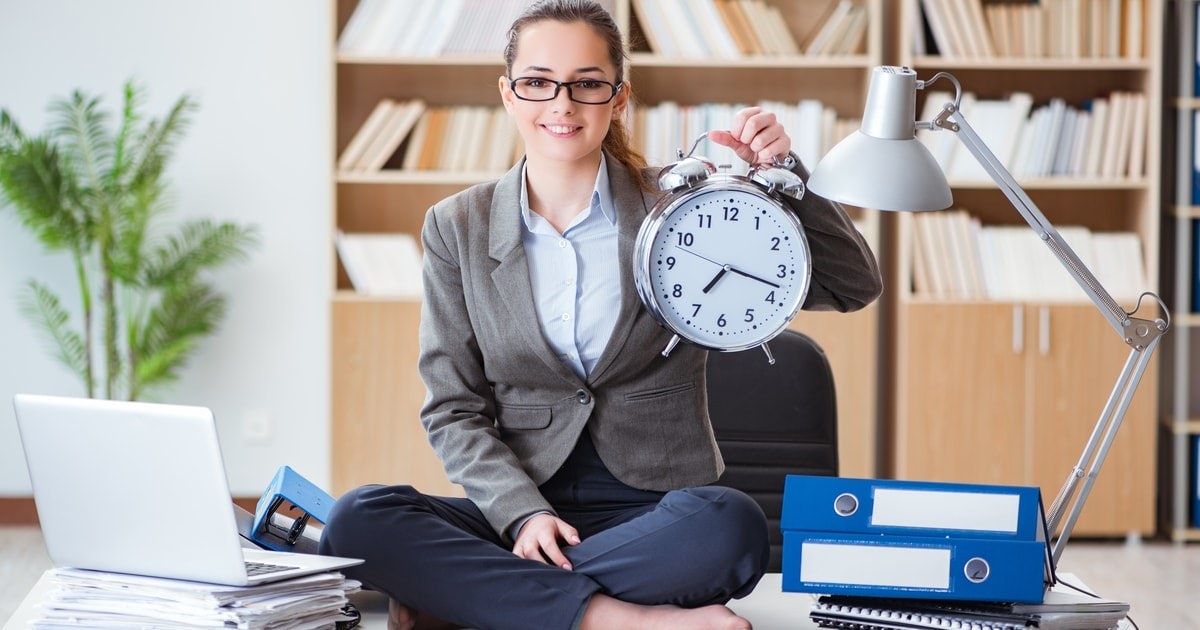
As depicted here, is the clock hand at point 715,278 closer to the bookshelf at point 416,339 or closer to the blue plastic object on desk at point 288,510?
the blue plastic object on desk at point 288,510

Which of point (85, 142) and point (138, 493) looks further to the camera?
point (85, 142)

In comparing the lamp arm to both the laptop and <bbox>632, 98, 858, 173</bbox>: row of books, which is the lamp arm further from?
<bbox>632, 98, 858, 173</bbox>: row of books

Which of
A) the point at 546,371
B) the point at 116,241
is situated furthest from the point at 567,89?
the point at 116,241

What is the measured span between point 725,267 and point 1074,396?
103 inches


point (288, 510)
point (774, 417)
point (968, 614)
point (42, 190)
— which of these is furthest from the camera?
point (42, 190)

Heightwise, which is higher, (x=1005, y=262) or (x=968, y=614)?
(x=1005, y=262)

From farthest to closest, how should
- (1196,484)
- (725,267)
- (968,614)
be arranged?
(1196,484) < (725,267) < (968,614)

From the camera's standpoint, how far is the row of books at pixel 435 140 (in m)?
4.06

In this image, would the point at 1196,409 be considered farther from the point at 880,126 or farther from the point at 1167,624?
the point at 880,126

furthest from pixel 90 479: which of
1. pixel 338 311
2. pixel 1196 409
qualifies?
pixel 1196 409

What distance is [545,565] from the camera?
5.54 ft

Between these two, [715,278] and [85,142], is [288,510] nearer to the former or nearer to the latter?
[715,278]

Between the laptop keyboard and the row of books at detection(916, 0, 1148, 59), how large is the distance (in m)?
3.00

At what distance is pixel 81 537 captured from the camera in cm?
158
